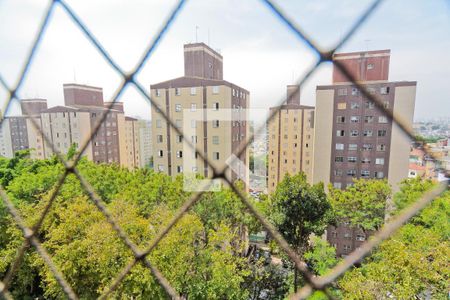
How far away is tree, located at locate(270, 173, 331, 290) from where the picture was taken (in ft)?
16.7

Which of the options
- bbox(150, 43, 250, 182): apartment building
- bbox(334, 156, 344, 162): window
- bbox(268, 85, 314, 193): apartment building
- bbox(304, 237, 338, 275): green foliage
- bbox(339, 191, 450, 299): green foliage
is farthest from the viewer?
bbox(268, 85, 314, 193): apartment building

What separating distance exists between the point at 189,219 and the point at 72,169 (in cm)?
315

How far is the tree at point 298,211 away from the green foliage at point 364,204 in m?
0.69

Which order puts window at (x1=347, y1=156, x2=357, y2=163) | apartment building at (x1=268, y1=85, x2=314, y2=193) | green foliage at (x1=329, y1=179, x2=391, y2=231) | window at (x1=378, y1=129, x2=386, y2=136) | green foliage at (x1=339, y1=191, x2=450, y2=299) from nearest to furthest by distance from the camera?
green foliage at (x1=339, y1=191, x2=450, y2=299)
green foliage at (x1=329, y1=179, x2=391, y2=231)
window at (x1=378, y1=129, x2=386, y2=136)
window at (x1=347, y1=156, x2=357, y2=163)
apartment building at (x1=268, y1=85, x2=314, y2=193)

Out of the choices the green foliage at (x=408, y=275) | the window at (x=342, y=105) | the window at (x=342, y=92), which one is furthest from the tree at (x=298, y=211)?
the window at (x=342, y=92)

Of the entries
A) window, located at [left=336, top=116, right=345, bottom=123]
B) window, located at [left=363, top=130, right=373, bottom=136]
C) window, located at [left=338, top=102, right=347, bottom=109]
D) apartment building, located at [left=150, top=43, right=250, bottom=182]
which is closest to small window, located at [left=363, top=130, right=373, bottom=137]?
window, located at [left=363, top=130, right=373, bottom=136]

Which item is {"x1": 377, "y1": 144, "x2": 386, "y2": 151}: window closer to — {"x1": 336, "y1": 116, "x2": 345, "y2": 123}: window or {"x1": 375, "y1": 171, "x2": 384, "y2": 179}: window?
{"x1": 375, "y1": 171, "x2": 384, "y2": 179}: window

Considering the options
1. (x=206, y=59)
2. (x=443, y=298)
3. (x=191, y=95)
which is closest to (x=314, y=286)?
(x=443, y=298)

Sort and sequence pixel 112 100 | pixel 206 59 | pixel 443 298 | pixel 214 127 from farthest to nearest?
pixel 206 59 < pixel 214 127 < pixel 443 298 < pixel 112 100

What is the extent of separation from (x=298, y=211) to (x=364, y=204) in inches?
58.9

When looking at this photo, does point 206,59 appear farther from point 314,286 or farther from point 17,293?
point 314,286

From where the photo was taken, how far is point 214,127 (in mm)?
6832

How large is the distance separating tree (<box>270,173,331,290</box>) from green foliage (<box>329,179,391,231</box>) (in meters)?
0.69

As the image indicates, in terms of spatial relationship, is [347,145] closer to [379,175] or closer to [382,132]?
[382,132]
